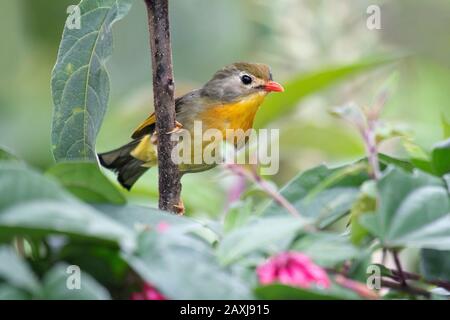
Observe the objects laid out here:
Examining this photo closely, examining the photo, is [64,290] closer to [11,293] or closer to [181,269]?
[11,293]

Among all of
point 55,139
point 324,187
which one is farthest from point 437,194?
point 55,139

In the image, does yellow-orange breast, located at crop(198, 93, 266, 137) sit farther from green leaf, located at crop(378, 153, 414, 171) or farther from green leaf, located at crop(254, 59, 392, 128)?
green leaf, located at crop(378, 153, 414, 171)

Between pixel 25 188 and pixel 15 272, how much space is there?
14 centimetres

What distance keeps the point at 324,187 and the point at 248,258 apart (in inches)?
11.6

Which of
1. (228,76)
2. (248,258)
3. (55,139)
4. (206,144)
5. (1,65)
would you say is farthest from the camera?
(1,65)

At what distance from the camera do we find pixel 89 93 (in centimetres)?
240

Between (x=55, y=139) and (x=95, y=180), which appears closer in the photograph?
(x=95, y=180)

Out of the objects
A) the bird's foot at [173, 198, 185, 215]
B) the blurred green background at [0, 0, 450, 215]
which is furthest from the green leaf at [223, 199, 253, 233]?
the blurred green background at [0, 0, 450, 215]

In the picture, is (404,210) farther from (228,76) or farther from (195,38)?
(195,38)

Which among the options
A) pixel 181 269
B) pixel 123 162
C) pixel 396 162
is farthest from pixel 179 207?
pixel 123 162

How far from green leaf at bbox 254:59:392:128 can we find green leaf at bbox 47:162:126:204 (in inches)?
77.7

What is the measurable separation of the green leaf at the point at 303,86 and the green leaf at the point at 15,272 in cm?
225

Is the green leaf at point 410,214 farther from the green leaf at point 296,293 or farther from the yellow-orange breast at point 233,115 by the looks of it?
the yellow-orange breast at point 233,115

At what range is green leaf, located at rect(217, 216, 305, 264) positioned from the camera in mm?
1381
